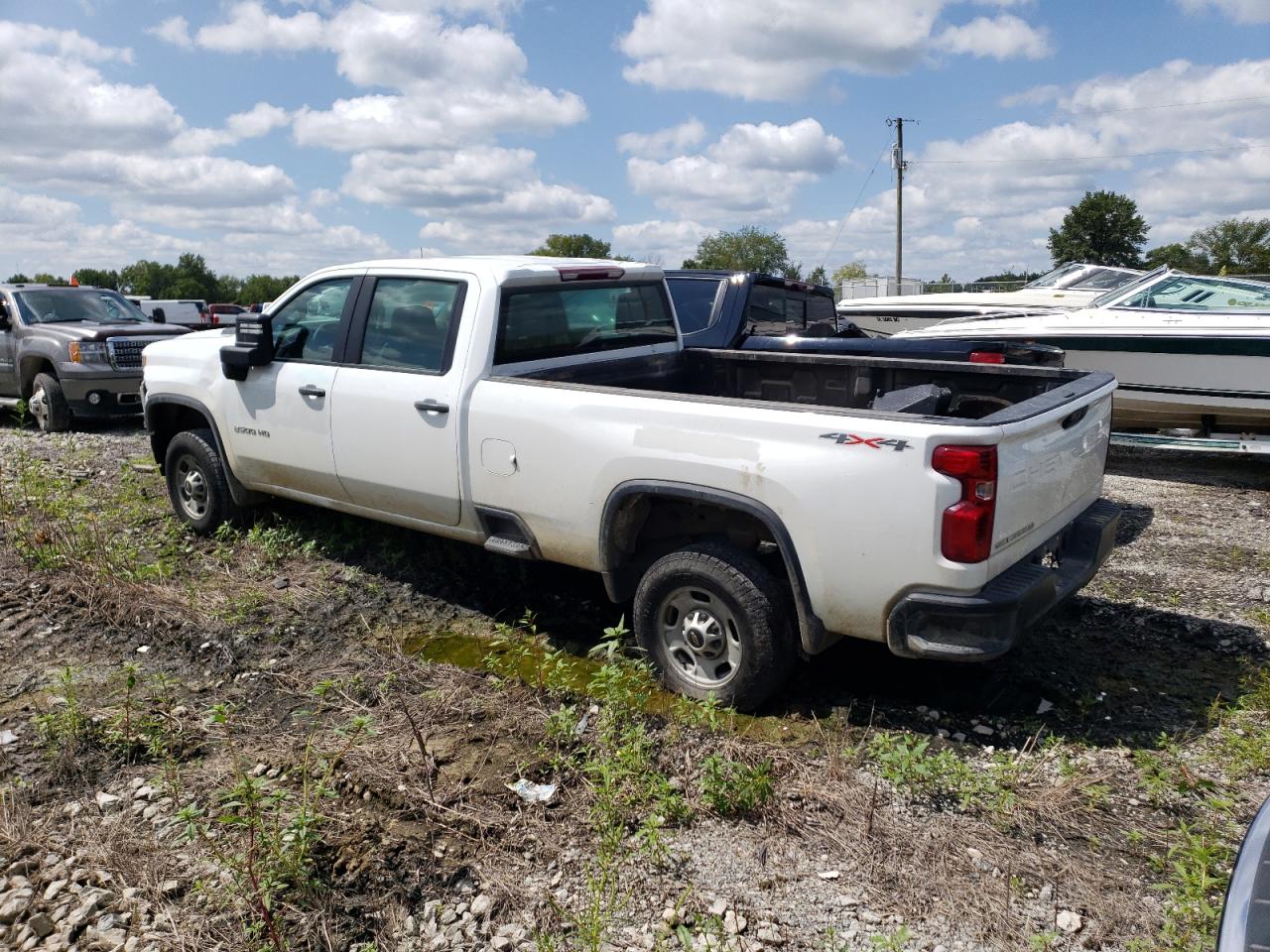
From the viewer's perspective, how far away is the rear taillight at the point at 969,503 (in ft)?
11.1

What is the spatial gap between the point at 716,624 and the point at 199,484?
4.06 metres

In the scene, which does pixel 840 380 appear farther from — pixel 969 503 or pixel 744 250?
pixel 744 250

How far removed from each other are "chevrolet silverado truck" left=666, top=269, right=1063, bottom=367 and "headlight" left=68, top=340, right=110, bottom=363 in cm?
678

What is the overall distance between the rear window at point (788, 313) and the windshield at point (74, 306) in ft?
26.9

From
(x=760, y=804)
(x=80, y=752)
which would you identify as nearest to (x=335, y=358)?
(x=80, y=752)

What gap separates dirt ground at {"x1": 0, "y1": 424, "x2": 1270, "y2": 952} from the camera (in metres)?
2.91

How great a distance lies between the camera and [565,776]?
3633 mm

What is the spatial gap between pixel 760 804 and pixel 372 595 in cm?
295

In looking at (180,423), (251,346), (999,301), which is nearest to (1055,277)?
(999,301)

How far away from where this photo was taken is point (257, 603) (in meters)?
5.37

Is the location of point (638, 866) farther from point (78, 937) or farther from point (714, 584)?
point (78, 937)

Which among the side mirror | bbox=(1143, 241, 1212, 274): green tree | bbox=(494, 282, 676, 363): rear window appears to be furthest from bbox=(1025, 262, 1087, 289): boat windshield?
bbox=(1143, 241, 1212, 274): green tree

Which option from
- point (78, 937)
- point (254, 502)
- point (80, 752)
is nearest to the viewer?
point (78, 937)

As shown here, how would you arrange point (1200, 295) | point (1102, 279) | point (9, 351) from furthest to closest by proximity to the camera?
point (1102, 279) < point (9, 351) < point (1200, 295)
